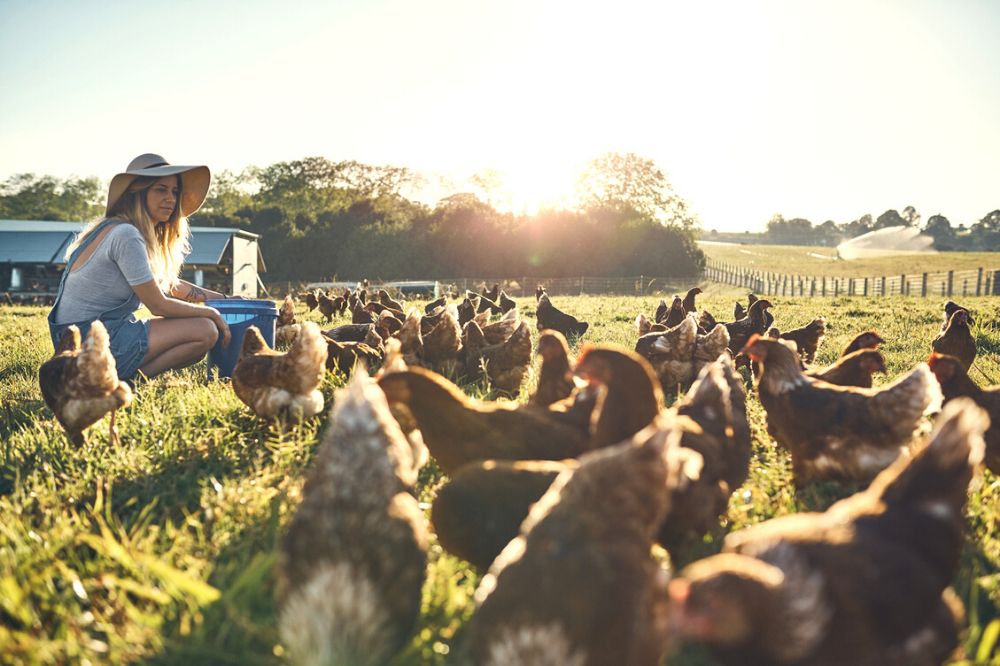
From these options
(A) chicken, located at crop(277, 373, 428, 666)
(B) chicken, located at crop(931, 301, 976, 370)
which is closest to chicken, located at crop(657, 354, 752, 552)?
(A) chicken, located at crop(277, 373, 428, 666)

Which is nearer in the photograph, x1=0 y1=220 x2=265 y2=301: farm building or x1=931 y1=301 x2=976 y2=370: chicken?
x1=931 y1=301 x2=976 y2=370: chicken

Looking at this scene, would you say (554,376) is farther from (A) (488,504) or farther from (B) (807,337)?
(B) (807,337)

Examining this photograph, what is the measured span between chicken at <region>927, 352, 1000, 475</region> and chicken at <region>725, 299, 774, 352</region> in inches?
124

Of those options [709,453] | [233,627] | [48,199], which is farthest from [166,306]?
[48,199]

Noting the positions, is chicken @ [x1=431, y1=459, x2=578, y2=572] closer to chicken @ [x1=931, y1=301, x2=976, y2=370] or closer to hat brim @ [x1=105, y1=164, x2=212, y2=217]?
hat brim @ [x1=105, y1=164, x2=212, y2=217]

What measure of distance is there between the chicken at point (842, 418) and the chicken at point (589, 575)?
219 cm

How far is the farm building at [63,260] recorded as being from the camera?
3597cm

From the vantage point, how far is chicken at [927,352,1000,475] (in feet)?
12.4

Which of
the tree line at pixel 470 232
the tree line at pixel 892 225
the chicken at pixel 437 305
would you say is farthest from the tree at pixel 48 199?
the tree line at pixel 892 225

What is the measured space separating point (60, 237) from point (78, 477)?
4290 centimetres

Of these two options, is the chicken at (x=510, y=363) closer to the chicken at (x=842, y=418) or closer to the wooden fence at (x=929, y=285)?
the chicken at (x=842, y=418)

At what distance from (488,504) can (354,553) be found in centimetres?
74

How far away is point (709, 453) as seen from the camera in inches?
116

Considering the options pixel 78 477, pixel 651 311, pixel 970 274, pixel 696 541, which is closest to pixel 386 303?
pixel 651 311
